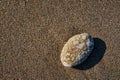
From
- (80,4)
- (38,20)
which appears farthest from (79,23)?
(38,20)

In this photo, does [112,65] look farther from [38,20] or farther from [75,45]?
[38,20]

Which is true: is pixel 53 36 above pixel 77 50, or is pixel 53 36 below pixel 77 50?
above

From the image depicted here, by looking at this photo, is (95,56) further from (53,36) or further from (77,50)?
(53,36)

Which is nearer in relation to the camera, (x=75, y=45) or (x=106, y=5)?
(x=75, y=45)

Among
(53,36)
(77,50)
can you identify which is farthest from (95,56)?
(53,36)
